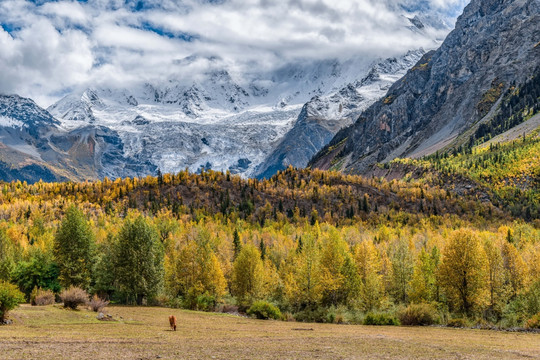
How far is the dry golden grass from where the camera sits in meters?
28.8

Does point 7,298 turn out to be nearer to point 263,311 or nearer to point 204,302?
point 263,311

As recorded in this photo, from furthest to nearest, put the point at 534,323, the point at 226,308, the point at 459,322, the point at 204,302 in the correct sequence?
1. the point at 226,308
2. the point at 204,302
3. the point at 459,322
4. the point at 534,323

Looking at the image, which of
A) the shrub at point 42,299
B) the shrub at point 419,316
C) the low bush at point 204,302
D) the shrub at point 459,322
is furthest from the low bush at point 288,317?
the shrub at point 42,299

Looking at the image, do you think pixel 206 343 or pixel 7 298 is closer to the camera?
pixel 206 343

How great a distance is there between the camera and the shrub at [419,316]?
60031 millimetres

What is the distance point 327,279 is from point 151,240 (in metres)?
27.7

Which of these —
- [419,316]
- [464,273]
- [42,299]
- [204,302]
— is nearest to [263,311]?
[204,302]

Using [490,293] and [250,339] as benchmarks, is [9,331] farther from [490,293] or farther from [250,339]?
[490,293]

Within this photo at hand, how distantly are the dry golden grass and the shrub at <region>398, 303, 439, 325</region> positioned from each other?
14.1 metres

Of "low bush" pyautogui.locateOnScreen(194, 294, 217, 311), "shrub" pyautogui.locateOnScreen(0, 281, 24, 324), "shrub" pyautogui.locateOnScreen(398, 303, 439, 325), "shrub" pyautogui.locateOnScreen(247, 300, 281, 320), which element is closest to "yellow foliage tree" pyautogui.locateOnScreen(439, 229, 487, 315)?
"shrub" pyautogui.locateOnScreen(398, 303, 439, 325)

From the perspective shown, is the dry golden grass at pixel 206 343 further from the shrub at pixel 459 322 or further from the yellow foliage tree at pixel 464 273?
the yellow foliage tree at pixel 464 273

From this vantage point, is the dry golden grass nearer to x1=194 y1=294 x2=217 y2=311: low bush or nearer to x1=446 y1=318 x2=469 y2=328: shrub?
x1=446 y1=318 x2=469 y2=328: shrub

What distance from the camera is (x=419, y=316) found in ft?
197

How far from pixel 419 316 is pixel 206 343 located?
3425cm
